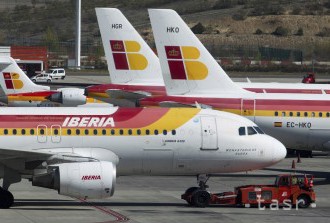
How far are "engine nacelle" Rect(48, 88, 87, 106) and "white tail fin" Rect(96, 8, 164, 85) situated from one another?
6.78m

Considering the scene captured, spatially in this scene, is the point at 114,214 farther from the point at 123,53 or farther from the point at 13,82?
the point at 13,82

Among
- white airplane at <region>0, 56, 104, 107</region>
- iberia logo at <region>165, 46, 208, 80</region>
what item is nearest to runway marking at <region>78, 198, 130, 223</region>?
iberia logo at <region>165, 46, 208, 80</region>

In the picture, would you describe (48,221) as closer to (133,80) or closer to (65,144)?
(65,144)

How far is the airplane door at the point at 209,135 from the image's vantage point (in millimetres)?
38844

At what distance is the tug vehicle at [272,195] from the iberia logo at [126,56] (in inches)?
1057

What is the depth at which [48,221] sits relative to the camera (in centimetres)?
3488

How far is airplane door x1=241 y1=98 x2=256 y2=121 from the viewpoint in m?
52.0

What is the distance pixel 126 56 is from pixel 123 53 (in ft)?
0.97

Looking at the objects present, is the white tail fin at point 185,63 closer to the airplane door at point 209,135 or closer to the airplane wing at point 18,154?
the airplane door at point 209,135

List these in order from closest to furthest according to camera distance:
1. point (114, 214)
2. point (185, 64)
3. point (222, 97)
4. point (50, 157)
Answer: point (114, 214) → point (50, 157) → point (222, 97) → point (185, 64)

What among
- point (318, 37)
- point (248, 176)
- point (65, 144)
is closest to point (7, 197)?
point (65, 144)

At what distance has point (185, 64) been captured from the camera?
184 ft

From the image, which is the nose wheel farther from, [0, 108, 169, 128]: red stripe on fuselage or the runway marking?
the runway marking

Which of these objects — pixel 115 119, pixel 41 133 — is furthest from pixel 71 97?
pixel 41 133
